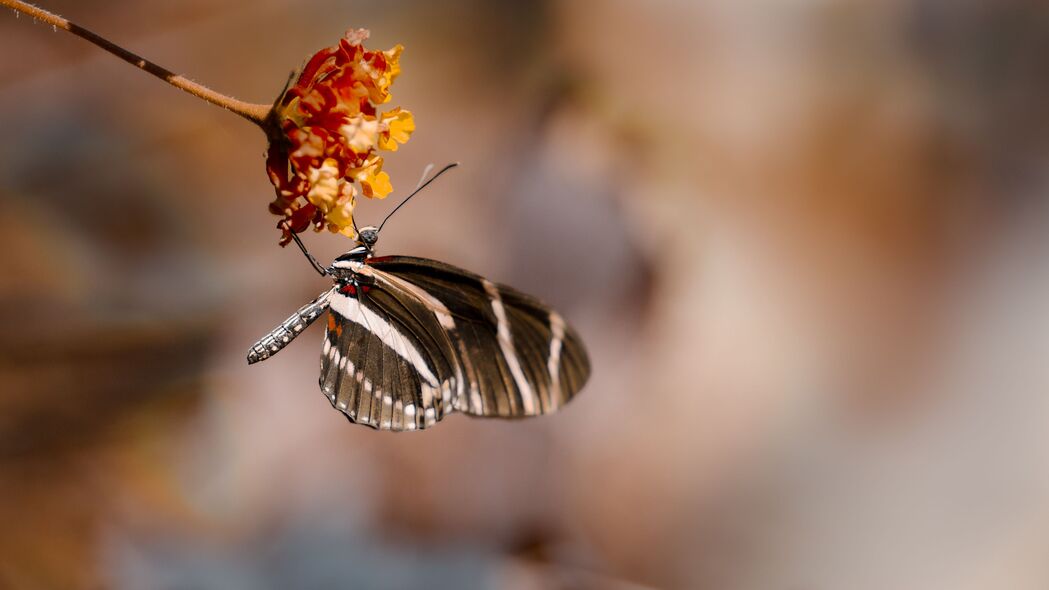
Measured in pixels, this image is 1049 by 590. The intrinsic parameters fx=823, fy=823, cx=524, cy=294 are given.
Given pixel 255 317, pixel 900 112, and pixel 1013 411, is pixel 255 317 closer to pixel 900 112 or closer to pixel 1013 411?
pixel 900 112

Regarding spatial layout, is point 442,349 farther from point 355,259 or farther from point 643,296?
point 643,296

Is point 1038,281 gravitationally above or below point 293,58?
below

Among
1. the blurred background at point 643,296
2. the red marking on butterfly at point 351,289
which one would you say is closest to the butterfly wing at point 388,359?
the red marking on butterfly at point 351,289

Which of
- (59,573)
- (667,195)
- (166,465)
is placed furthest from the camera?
(667,195)

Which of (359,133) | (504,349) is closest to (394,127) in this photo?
(359,133)

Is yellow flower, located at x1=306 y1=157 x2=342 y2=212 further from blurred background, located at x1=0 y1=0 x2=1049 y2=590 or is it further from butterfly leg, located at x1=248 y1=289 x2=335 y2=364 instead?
blurred background, located at x1=0 y1=0 x2=1049 y2=590

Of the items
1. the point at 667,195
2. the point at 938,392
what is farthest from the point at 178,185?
the point at 938,392

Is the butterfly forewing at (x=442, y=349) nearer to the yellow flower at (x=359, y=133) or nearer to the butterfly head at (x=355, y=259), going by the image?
the butterfly head at (x=355, y=259)
